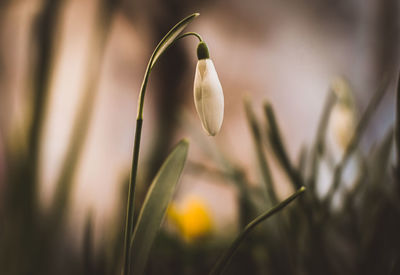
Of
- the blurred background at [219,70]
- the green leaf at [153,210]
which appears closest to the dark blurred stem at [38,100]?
the green leaf at [153,210]

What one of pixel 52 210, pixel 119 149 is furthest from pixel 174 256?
pixel 119 149

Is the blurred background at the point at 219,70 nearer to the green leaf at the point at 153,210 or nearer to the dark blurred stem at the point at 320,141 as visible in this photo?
the dark blurred stem at the point at 320,141

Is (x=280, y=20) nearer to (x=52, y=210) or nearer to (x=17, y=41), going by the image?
(x=17, y=41)

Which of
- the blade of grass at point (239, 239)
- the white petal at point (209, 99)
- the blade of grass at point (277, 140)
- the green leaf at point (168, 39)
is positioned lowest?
the blade of grass at point (239, 239)

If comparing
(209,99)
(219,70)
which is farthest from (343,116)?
(219,70)

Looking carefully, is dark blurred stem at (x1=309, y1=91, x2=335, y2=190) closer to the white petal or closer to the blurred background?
Result: the white petal

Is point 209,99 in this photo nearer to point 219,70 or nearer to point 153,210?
point 153,210

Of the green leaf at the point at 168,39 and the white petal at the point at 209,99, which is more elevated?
the green leaf at the point at 168,39
